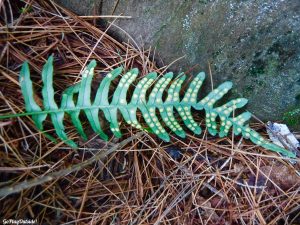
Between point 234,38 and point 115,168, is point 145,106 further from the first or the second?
point 234,38

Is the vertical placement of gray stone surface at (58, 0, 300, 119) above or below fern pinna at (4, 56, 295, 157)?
above

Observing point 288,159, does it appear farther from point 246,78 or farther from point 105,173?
point 105,173

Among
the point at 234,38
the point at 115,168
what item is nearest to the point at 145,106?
the point at 115,168

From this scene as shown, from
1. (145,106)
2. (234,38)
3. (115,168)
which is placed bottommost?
(115,168)

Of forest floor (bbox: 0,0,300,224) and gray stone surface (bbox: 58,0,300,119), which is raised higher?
gray stone surface (bbox: 58,0,300,119)

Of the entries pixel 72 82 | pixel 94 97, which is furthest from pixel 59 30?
pixel 94 97
